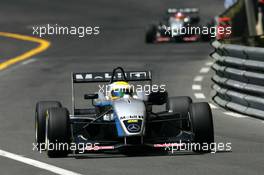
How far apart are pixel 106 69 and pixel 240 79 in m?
10.0

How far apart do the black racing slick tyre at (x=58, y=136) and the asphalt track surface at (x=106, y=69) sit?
0.40 ft

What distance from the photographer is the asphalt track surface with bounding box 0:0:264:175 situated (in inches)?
492

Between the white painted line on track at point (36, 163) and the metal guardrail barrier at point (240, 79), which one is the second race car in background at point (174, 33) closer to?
the metal guardrail barrier at point (240, 79)

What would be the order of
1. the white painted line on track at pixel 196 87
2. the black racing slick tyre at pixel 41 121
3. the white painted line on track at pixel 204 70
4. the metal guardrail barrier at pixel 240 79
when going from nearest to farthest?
the black racing slick tyre at pixel 41 121, the metal guardrail barrier at pixel 240 79, the white painted line on track at pixel 196 87, the white painted line on track at pixel 204 70

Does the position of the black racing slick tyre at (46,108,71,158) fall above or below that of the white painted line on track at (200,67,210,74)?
below

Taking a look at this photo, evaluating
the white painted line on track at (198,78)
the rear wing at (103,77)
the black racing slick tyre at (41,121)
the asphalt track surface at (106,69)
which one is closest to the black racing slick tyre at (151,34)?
the asphalt track surface at (106,69)

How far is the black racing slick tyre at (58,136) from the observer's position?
42.9 ft

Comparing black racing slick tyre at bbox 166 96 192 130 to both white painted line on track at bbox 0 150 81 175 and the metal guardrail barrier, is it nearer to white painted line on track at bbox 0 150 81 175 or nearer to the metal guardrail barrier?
white painted line on track at bbox 0 150 81 175

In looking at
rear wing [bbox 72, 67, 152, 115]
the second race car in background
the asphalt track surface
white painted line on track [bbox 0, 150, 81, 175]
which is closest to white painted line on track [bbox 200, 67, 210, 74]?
the asphalt track surface

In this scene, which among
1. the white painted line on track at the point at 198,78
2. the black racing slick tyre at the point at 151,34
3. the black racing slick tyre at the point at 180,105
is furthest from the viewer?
the black racing slick tyre at the point at 151,34

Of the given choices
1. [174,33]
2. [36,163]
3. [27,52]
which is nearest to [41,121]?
[36,163]

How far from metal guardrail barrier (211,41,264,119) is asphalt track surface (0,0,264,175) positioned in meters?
0.32

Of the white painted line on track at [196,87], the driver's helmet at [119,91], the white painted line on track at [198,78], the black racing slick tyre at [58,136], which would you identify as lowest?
the black racing slick tyre at [58,136]

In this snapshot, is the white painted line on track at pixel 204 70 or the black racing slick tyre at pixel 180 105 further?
the white painted line on track at pixel 204 70
